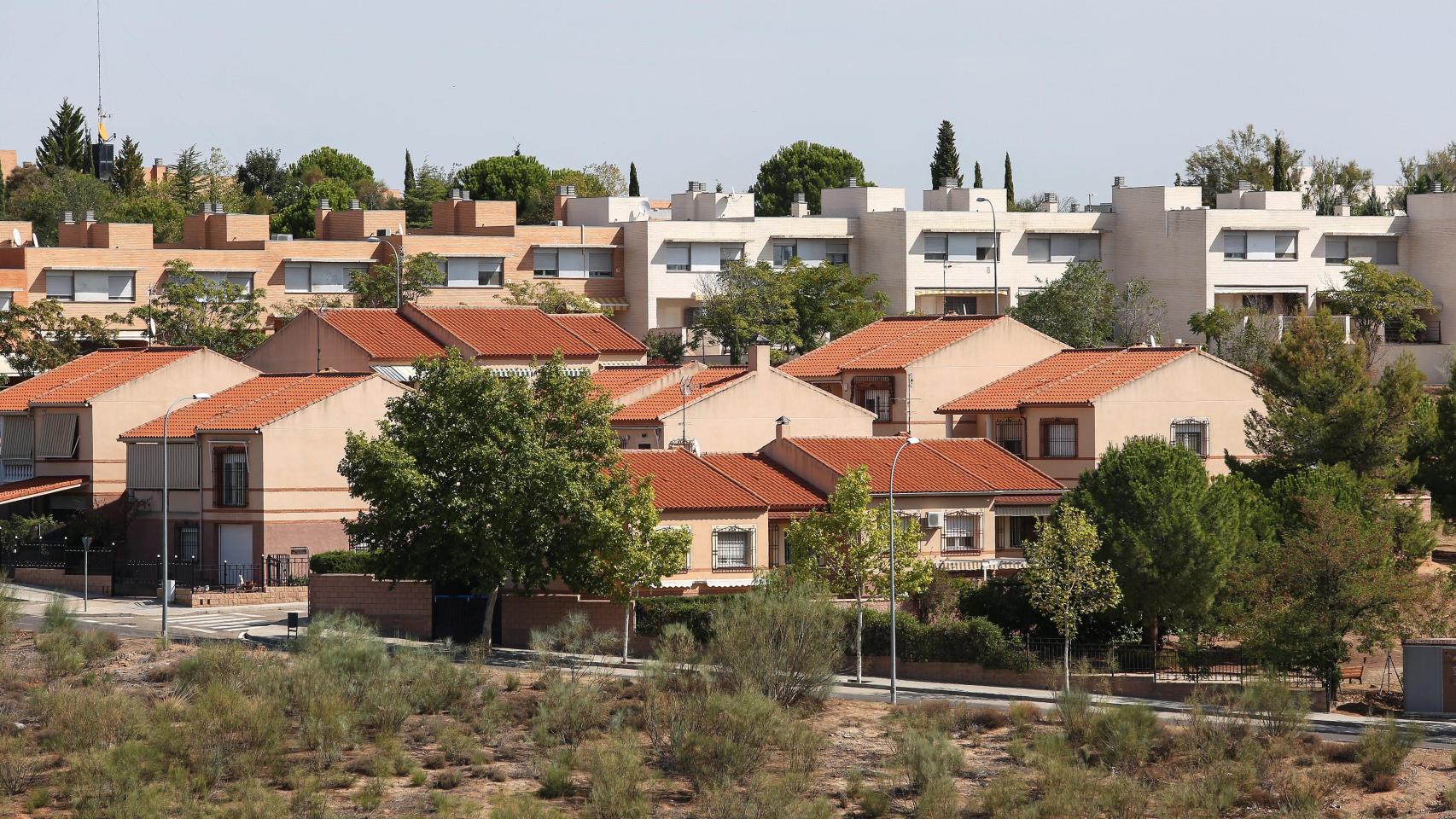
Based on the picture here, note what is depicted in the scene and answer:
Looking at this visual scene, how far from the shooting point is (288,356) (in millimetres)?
96125

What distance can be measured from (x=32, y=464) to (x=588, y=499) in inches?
1263

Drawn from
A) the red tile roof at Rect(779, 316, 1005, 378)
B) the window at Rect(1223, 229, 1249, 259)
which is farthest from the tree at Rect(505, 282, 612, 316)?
the window at Rect(1223, 229, 1249, 259)

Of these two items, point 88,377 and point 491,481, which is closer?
point 491,481

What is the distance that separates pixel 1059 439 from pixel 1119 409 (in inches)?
99.1

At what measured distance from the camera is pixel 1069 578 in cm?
6119

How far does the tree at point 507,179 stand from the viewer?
158750 mm

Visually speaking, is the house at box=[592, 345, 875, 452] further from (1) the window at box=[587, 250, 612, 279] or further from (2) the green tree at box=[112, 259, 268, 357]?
(1) the window at box=[587, 250, 612, 279]

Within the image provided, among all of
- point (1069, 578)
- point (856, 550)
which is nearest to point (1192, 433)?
point (1069, 578)

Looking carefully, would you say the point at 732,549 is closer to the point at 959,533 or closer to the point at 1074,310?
the point at 959,533

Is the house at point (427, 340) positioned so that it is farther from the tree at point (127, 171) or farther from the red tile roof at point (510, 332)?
the tree at point (127, 171)

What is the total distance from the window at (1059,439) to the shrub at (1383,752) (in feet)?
106

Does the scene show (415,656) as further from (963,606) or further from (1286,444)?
(1286,444)

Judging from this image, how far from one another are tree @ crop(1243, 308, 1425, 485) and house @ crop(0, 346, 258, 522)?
38371 millimetres

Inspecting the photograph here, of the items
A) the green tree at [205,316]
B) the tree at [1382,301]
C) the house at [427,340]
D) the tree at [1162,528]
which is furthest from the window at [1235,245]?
the tree at [1162,528]
